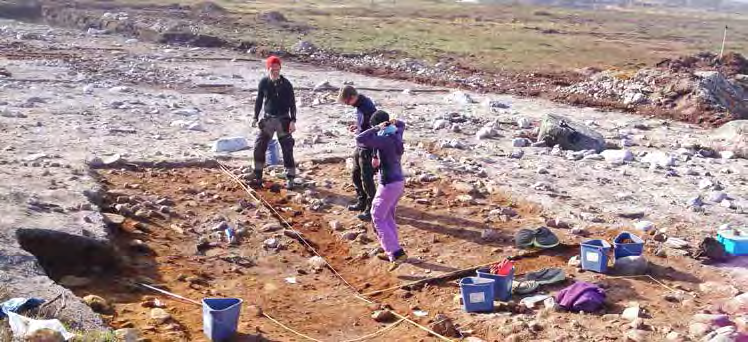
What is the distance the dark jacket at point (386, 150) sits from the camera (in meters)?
6.80

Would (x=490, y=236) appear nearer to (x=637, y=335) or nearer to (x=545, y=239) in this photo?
(x=545, y=239)

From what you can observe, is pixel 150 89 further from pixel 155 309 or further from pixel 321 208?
pixel 155 309

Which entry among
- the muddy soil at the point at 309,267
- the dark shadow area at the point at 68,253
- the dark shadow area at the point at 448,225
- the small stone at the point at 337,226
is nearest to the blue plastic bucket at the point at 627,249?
the muddy soil at the point at 309,267

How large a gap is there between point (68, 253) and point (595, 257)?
4.72 m

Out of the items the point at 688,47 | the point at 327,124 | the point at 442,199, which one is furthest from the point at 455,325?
the point at 688,47

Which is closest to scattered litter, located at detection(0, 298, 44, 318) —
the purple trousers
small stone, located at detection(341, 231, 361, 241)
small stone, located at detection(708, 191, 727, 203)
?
the purple trousers

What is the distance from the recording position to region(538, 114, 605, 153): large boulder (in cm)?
1185

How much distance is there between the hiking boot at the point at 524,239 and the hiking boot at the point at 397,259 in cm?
116

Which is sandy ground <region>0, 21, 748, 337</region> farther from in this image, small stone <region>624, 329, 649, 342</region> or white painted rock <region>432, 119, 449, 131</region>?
small stone <region>624, 329, 649, 342</region>

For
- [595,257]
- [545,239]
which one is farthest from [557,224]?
[595,257]

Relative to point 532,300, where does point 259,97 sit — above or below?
above

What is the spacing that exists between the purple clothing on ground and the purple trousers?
167 centimetres

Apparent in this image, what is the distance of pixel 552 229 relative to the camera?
26.2 feet

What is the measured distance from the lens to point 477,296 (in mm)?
5992
